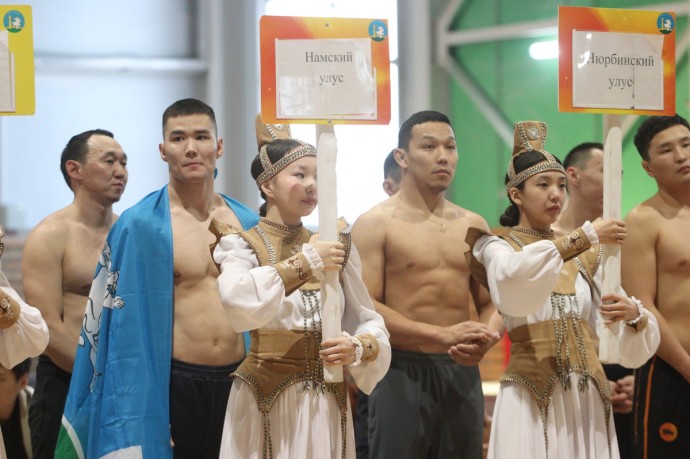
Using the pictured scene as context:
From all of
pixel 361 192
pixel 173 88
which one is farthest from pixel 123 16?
pixel 361 192

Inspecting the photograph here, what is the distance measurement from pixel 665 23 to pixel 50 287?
241 cm

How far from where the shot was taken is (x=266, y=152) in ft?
11.4

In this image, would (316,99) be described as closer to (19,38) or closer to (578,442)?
(19,38)

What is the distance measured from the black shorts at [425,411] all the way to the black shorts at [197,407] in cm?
57

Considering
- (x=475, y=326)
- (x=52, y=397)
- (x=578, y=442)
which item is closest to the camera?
(x=578, y=442)

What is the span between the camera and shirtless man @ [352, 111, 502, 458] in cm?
387

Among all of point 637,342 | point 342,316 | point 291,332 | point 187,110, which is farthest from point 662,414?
point 187,110

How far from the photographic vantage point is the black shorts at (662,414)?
3.99 metres

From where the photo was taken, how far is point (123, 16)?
794 centimetres

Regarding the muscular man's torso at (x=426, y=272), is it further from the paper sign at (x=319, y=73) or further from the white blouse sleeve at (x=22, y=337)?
the white blouse sleeve at (x=22, y=337)

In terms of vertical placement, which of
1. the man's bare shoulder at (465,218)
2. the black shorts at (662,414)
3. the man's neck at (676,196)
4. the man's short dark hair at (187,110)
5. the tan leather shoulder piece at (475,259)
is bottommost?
the black shorts at (662,414)

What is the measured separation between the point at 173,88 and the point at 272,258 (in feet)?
16.5

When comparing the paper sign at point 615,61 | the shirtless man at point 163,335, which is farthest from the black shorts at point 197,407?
the paper sign at point 615,61

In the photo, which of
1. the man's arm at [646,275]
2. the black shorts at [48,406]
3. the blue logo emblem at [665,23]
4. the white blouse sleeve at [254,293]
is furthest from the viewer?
the black shorts at [48,406]
